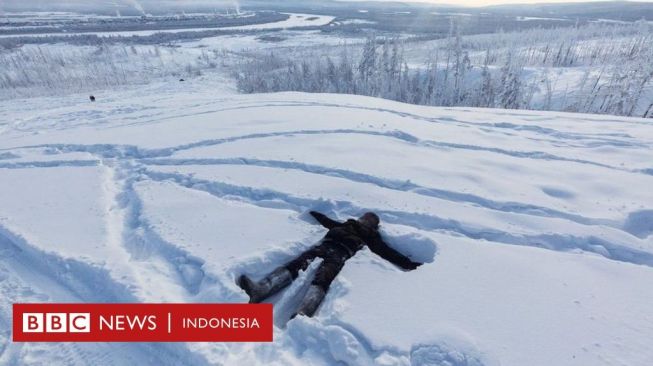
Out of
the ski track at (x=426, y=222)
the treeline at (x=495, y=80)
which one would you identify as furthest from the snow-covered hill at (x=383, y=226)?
the treeline at (x=495, y=80)

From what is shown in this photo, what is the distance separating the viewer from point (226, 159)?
203 inches

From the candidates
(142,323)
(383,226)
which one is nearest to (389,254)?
(383,226)

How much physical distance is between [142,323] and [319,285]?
1257 millimetres

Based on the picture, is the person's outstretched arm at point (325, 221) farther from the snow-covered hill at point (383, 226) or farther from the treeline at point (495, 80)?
the treeline at point (495, 80)

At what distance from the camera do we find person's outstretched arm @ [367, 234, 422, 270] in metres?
3.15

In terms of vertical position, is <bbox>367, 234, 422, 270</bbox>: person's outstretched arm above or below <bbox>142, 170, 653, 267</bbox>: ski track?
below

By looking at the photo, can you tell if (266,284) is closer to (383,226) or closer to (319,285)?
(319,285)

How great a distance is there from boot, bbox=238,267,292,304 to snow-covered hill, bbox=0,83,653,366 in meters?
0.10

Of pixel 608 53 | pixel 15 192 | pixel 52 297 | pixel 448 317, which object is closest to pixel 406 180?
pixel 448 317

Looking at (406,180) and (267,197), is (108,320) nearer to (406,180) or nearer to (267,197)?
(267,197)

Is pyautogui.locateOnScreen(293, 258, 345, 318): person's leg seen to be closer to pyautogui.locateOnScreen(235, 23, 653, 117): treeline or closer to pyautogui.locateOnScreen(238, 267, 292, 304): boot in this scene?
pyautogui.locateOnScreen(238, 267, 292, 304): boot

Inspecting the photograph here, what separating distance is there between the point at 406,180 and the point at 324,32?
130ft

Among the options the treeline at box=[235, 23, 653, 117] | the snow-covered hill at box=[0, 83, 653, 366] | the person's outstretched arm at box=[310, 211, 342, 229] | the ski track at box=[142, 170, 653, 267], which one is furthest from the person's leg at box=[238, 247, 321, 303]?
the treeline at box=[235, 23, 653, 117]

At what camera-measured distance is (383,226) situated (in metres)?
3.59
